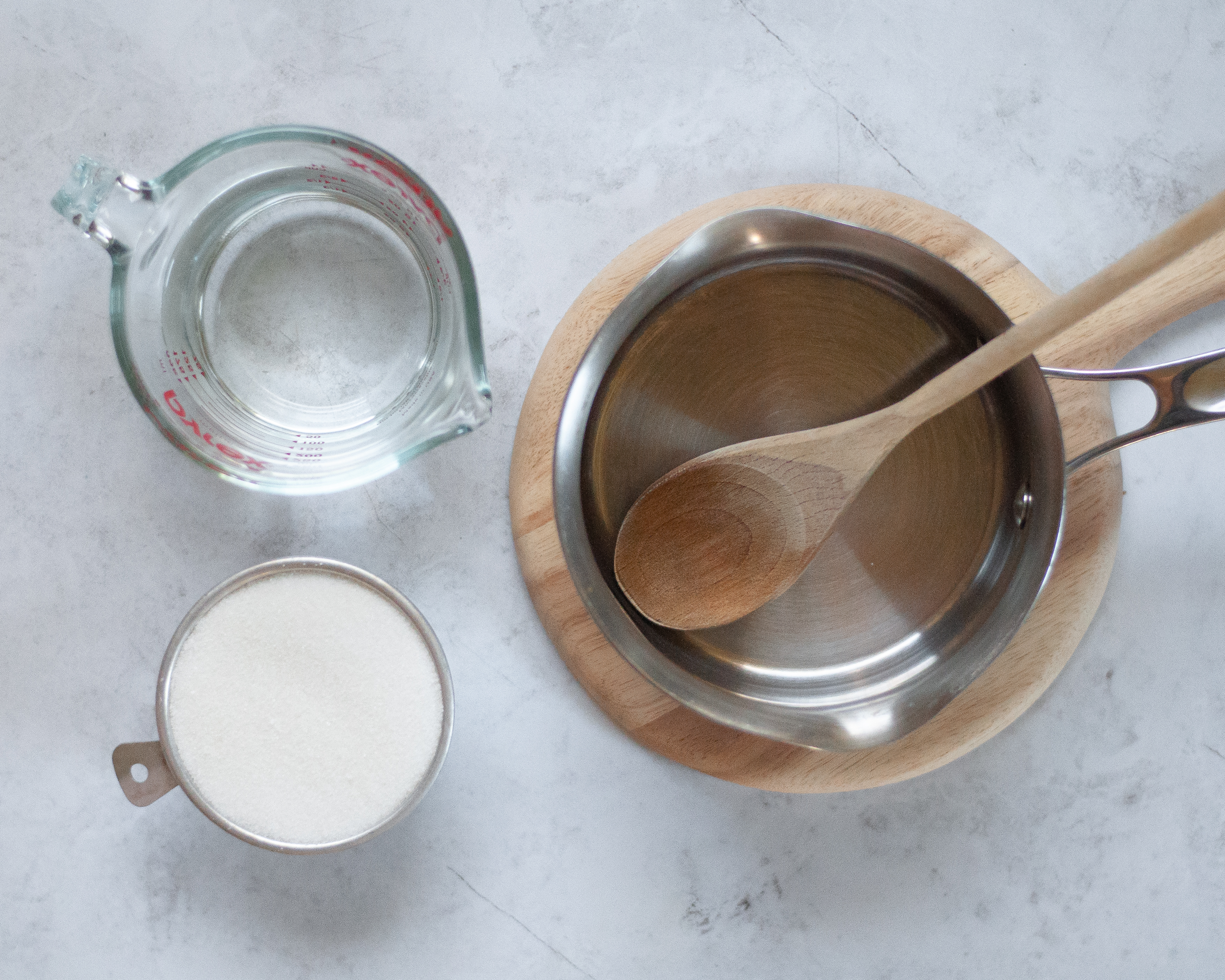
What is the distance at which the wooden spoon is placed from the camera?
626 millimetres

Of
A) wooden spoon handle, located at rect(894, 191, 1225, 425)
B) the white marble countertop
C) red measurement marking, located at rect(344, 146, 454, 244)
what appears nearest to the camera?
wooden spoon handle, located at rect(894, 191, 1225, 425)

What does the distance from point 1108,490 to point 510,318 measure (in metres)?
0.49

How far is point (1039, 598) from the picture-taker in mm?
699

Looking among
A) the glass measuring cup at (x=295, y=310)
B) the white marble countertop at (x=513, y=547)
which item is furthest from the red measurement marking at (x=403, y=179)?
the white marble countertop at (x=513, y=547)

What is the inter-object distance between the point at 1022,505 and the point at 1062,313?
194 millimetres

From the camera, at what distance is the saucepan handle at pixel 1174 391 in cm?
63

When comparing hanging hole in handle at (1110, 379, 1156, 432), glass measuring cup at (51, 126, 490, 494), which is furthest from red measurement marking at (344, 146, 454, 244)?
hanging hole in handle at (1110, 379, 1156, 432)

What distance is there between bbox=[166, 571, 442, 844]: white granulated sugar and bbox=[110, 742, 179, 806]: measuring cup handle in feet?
0.06

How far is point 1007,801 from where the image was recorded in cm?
78

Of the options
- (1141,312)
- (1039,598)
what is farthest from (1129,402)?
(1039,598)

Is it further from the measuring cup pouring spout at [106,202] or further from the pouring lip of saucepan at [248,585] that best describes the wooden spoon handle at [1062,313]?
the measuring cup pouring spout at [106,202]

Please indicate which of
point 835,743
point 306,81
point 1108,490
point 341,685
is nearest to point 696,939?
point 835,743

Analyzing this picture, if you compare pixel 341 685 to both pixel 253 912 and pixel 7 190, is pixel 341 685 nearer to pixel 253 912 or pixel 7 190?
pixel 253 912

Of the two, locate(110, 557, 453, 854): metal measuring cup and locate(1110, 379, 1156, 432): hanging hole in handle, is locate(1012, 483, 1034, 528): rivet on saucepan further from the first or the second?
locate(110, 557, 453, 854): metal measuring cup
